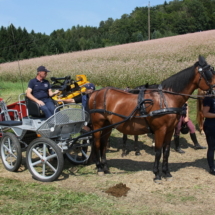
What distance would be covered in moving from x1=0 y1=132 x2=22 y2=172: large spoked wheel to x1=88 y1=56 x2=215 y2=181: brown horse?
1596 mm

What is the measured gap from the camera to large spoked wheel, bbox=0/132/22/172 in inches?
242

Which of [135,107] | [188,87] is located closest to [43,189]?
[135,107]

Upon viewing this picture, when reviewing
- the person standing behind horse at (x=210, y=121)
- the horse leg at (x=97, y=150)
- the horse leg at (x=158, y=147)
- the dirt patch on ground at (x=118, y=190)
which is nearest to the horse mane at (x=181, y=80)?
the person standing behind horse at (x=210, y=121)

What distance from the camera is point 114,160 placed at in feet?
24.2

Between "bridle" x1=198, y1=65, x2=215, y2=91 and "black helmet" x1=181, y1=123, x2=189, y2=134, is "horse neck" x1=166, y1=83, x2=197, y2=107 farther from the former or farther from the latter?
"black helmet" x1=181, y1=123, x2=189, y2=134

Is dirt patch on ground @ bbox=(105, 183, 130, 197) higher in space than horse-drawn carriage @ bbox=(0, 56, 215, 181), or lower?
lower

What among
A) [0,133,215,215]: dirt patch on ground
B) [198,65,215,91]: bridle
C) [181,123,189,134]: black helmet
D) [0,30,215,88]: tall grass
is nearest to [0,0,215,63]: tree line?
[0,30,215,88]: tall grass

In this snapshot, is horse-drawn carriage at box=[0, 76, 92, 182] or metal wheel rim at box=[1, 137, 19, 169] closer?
horse-drawn carriage at box=[0, 76, 92, 182]

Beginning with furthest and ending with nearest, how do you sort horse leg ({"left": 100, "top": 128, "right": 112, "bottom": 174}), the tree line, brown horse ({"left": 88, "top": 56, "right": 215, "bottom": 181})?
the tree line
horse leg ({"left": 100, "top": 128, "right": 112, "bottom": 174})
brown horse ({"left": 88, "top": 56, "right": 215, "bottom": 181})

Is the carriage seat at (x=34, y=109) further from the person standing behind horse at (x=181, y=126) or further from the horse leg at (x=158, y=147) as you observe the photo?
the person standing behind horse at (x=181, y=126)

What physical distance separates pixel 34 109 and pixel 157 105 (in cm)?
247

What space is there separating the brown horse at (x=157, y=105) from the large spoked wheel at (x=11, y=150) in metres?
1.60

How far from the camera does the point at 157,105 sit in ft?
18.0

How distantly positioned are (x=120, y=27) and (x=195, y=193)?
82.7m
